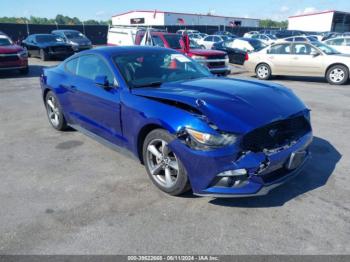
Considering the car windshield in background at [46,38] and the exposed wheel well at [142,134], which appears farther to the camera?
the car windshield in background at [46,38]

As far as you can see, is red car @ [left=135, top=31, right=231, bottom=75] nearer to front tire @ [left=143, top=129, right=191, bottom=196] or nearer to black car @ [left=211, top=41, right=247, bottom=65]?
black car @ [left=211, top=41, right=247, bottom=65]

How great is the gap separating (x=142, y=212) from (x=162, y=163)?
59 centimetres

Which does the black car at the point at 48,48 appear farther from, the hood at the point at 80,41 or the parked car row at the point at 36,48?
the hood at the point at 80,41

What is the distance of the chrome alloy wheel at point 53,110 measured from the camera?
626 centimetres

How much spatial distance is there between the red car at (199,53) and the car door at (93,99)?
303 inches

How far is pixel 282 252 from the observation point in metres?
2.91

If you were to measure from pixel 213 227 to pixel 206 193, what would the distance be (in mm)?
336

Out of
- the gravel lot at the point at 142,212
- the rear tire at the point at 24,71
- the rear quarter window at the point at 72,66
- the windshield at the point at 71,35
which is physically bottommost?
the rear tire at the point at 24,71

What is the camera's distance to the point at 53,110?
646 cm

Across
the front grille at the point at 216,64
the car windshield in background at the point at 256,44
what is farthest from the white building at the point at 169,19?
the front grille at the point at 216,64

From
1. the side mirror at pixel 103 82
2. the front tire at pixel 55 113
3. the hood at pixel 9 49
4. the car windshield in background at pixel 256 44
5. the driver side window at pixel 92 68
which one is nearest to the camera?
the side mirror at pixel 103 82

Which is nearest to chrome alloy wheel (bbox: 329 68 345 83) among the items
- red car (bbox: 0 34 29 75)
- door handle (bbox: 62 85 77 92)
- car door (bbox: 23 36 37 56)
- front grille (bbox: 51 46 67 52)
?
door handle (bbox: 62 85 77 92)

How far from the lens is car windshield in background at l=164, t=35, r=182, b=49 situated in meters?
13.7

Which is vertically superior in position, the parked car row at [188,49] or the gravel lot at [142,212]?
the parked car row at [188,49]
